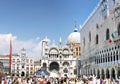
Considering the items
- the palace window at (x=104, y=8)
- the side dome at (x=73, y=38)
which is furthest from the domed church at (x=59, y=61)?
the palace window at (x=104, y=8)

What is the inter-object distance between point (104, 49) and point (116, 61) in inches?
296

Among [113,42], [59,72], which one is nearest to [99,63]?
[113,42]

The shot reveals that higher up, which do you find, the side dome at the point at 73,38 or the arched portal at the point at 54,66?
the side dome at the point at 73,38

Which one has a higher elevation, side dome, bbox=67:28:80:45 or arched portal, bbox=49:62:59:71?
side dome, bbox=67:28:80:45

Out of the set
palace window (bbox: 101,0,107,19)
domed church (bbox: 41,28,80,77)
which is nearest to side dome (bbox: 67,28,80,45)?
domed church (bbox: 41,28,80,77)

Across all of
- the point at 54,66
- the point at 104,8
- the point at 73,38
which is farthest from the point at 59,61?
the point at 104,8

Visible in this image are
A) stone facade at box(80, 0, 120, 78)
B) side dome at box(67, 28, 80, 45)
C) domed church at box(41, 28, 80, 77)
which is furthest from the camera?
side dome at box(67, 28, 80, 45)

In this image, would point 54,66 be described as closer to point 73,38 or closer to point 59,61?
point 59,61

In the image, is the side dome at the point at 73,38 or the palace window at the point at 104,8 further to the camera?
the side dome at the point at 73,38

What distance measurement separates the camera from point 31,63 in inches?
4515

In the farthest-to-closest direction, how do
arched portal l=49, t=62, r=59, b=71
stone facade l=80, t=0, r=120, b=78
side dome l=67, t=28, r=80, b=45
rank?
side dome l=67, t=28, r=80, b=45, arched portal l=49, t=62, r=59, b=71, stone facade l=80, t=0, r=120, b=78

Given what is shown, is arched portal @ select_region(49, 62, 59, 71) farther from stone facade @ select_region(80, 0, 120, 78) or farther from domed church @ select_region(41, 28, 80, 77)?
stone facade @ select_region(80, 0, 120, 78)

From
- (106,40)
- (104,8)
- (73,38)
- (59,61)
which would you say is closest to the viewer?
(106,40)

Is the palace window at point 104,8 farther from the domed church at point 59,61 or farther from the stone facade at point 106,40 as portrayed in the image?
the domed church at point 59,61
